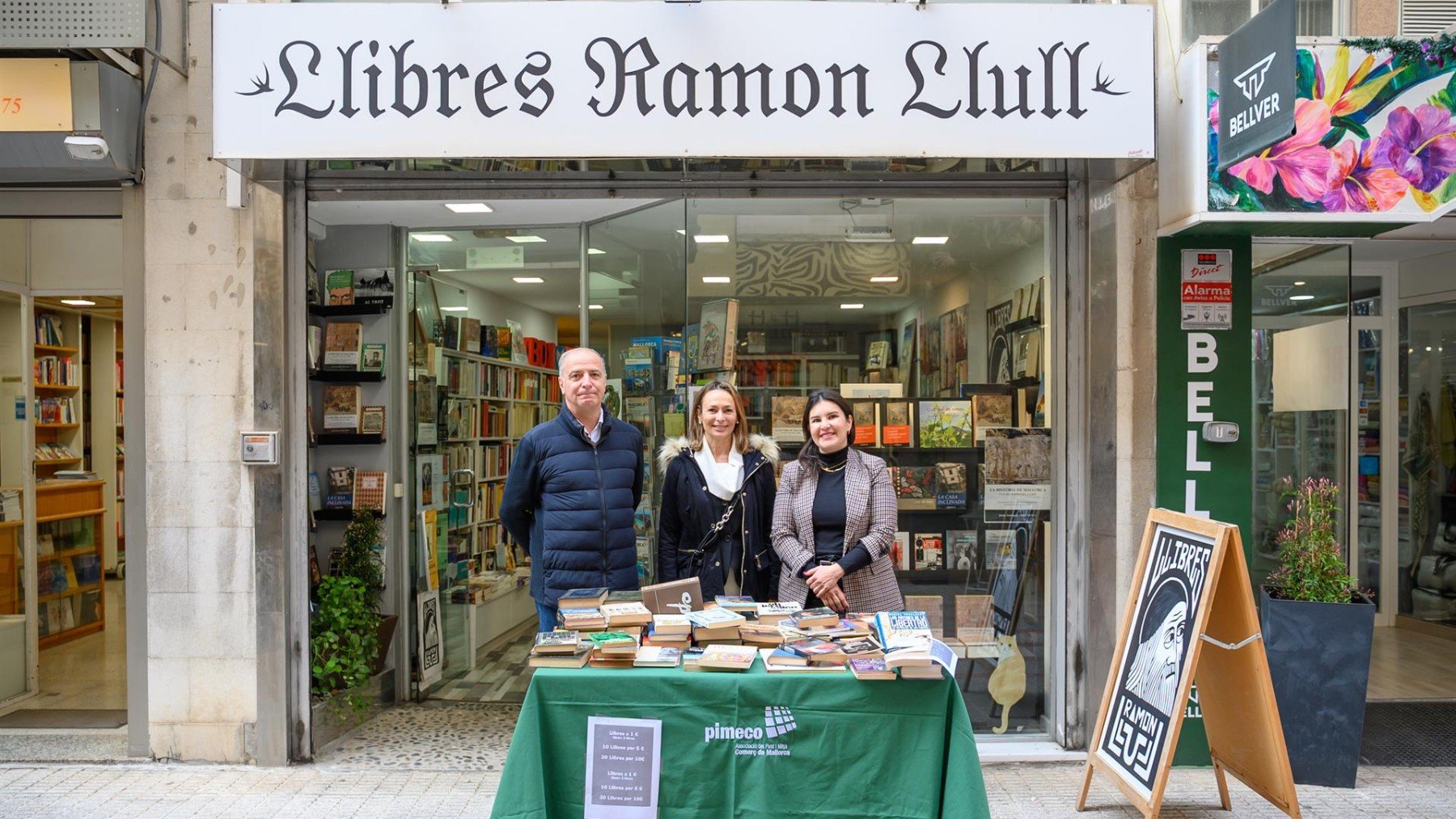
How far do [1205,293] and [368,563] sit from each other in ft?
14.5

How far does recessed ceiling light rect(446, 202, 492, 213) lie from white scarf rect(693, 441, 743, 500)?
6.43 ft

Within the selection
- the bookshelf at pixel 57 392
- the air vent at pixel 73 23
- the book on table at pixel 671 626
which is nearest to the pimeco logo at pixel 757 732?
the book on table at pixel 671 626

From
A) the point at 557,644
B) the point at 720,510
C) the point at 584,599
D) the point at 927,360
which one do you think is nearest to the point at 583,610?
the point at 584,599

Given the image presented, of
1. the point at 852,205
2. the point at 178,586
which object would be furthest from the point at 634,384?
the point at 178,586

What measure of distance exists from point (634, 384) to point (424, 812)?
7.74 ft

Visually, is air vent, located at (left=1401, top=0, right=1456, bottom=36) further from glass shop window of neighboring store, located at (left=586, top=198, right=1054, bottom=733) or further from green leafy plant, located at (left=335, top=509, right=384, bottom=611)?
green leafy plant, located at (left=335, top=509, right=384, bottom=611)

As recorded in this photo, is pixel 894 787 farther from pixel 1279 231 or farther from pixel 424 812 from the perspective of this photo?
pixel 1279 231

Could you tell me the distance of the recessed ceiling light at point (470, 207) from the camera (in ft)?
17.8

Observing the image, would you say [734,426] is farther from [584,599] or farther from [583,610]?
[583,610]

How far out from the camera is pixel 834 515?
4277mm

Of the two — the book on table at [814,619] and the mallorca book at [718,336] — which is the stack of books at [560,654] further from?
the mallorca book at [718,336]

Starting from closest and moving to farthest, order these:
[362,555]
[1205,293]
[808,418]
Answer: [808,418], [1205,293], [362,555]

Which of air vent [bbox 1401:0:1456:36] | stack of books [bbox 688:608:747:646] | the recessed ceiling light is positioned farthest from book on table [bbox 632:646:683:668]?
air vent [bbox 1401:0:1456:36]

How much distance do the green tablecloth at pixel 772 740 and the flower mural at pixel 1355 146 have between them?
97.5 inches
